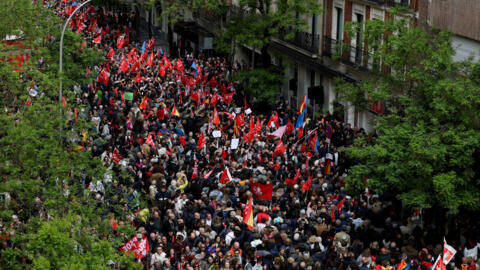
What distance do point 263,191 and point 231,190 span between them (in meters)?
0.89

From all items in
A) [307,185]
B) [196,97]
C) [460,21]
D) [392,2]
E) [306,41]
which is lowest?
[196,97]

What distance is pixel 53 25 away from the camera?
115 feet

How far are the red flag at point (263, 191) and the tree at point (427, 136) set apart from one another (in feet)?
8.04

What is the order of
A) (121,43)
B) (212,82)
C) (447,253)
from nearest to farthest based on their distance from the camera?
(447,253)
(212,82)
(121,43)

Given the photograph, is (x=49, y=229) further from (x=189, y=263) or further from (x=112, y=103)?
(x=112, y=103)

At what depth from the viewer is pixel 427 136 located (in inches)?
865

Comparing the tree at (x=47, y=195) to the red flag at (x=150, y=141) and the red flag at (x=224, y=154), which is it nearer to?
the red flag at (x=150, y=141)

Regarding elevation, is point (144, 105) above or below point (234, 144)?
below

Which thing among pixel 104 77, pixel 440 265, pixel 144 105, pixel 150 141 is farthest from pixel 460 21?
pixel 104 77

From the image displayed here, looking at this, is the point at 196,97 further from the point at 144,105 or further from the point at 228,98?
the point at 144,105

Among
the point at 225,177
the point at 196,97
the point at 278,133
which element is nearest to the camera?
the point at 225,177

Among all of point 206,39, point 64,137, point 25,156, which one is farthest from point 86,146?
Result: point 206,39

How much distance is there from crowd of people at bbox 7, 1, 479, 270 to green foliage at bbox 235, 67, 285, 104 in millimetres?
893

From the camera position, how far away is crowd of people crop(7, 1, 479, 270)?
20.0m
